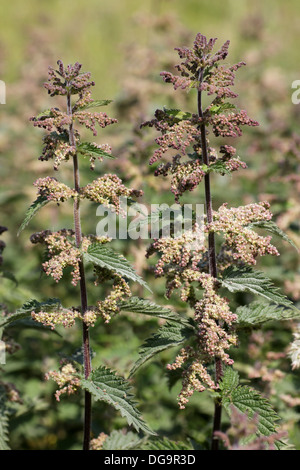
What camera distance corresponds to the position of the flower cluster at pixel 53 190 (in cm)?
258

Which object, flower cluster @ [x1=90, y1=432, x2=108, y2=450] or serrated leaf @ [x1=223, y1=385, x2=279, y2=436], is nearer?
serrated leaf @ [x1=223, y1=385, x2=279, y2=436]

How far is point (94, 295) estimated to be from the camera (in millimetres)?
5203

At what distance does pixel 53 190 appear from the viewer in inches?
104

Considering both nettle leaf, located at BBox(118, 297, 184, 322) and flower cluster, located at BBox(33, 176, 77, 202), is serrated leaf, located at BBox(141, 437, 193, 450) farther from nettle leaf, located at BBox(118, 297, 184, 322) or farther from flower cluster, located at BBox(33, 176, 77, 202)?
flower cluster, located at BBox(33, 176, 77, 202)

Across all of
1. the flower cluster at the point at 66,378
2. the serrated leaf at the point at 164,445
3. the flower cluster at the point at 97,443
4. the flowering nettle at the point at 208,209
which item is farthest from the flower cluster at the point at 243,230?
the flower cluster at the point at 97,443

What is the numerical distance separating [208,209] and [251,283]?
1.47ft

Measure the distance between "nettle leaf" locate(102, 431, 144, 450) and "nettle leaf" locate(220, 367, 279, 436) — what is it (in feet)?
2.44

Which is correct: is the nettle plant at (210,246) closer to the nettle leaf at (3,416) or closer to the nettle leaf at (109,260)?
the nettle leaf at (109,260)

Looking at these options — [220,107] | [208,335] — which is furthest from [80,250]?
[220,107]

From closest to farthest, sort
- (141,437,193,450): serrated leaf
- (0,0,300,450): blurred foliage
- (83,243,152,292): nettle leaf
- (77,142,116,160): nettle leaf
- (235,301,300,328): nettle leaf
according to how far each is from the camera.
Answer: (83,243,152,292): nettle leaf → (77,142,116,160): nettle leaf → (235,301,300,328): nettle leaf → (141,437,193,450): serrated leaf → (0,0,300,450): blurred foliage

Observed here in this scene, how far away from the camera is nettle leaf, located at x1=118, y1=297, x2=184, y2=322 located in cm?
271

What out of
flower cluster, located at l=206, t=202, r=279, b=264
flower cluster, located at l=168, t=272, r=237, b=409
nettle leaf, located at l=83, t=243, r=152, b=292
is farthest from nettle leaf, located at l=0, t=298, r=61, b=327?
flower cluster, located at l=206, t=202, r=279, b=264

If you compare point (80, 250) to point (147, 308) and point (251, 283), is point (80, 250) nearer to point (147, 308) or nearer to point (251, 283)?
point (147, 308)
